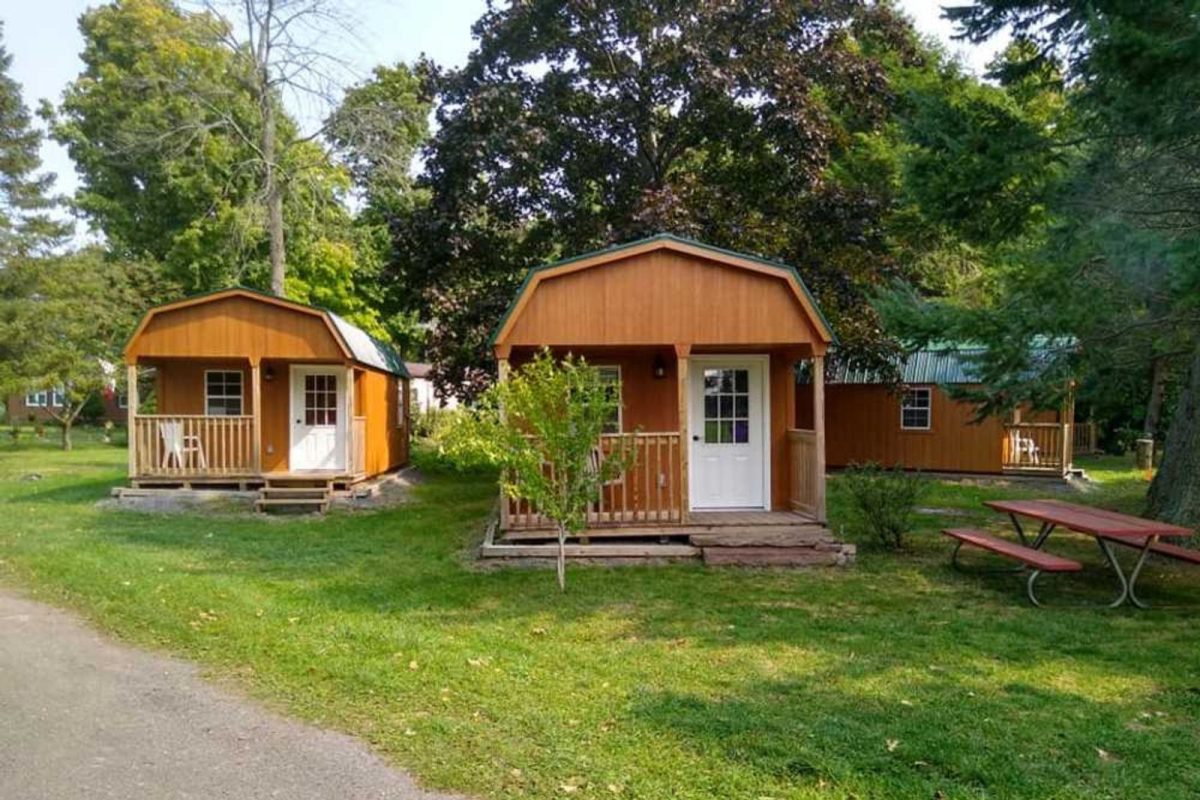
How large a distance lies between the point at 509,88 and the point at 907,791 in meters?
14.7

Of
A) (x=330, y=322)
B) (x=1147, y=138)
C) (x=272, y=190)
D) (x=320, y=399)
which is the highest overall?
(x=272, y=190)

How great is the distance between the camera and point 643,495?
9.47 m

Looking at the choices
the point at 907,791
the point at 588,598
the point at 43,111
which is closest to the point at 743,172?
the point at 588,598

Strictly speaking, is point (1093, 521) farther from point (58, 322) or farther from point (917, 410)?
point (58, 322)

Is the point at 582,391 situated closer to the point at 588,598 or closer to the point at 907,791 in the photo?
the point at 588,598

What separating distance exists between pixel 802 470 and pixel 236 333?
31.5 ft

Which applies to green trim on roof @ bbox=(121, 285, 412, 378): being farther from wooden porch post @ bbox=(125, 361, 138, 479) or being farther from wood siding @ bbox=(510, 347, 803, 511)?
wood siding @ bbox=(510, 347, 803, 511)

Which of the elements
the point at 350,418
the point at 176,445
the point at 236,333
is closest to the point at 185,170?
the point at 236,333

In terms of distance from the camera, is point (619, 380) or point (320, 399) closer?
point (619, 380)

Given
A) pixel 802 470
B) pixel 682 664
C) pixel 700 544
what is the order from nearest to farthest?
pixel 682 664, pixel 700 544, pixel 802 470

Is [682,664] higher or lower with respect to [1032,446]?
lower

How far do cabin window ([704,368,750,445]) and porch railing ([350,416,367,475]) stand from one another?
22.4 ft

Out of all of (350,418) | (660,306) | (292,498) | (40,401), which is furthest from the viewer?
(40,401)

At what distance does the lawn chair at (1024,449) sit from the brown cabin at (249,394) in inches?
542
